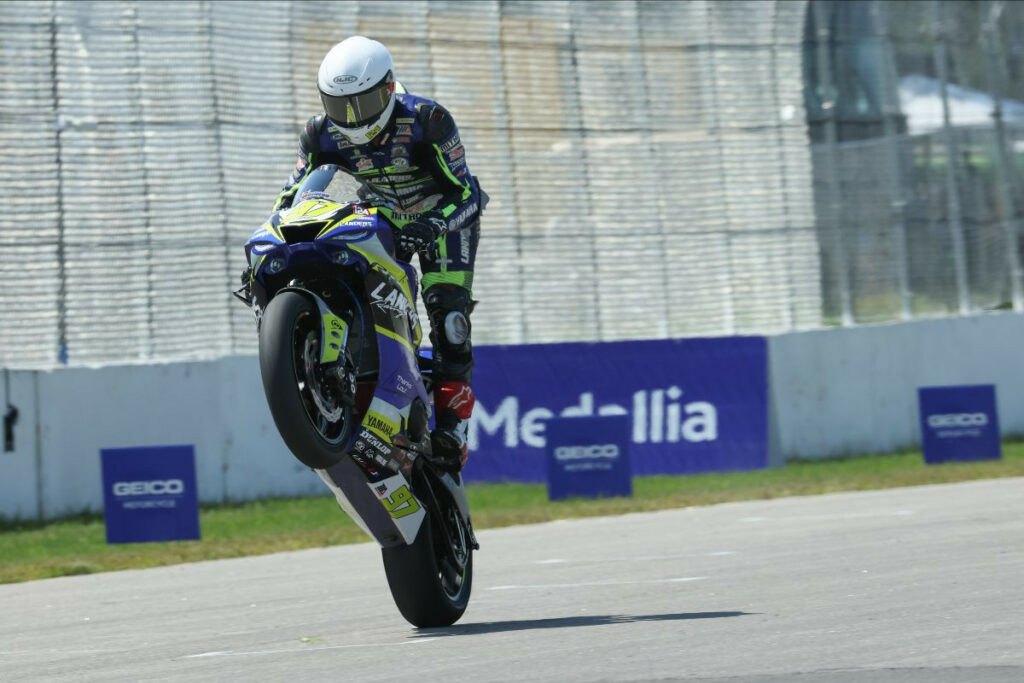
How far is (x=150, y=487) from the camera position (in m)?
13.5

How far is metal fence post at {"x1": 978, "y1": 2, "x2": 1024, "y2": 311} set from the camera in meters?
22.1

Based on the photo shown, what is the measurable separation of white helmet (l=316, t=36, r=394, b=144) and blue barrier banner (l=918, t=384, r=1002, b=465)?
12172 millimetres

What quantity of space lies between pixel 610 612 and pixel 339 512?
9034 mm

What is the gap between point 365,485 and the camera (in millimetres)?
6547

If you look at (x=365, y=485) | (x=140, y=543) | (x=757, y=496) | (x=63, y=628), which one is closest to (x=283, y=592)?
(x=63, y=628)

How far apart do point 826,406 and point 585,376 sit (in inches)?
140

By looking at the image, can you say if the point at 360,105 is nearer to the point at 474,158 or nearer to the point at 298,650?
the point at 298,650

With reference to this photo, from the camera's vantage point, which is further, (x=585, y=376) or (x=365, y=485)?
(x=585, y=376)

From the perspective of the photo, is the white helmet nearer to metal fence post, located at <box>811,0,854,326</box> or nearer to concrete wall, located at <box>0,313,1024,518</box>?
concrete wall, located at <box>0,313,1024,518</box>

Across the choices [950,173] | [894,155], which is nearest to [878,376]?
[894,155]

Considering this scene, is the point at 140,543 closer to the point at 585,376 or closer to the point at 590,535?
the point at 590,535

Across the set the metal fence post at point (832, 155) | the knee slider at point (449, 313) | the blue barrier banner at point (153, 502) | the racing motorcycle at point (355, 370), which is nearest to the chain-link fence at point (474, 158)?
the metal fence post at point (832, 155)

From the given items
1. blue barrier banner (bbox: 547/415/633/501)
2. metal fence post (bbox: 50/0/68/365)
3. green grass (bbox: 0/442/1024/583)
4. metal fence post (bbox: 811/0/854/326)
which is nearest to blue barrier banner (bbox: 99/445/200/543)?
green grass (bbox: 0/442/1024/583)

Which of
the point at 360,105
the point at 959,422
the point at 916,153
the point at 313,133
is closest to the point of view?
the point at 360,105
